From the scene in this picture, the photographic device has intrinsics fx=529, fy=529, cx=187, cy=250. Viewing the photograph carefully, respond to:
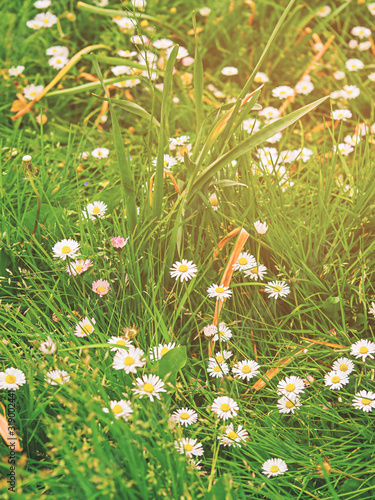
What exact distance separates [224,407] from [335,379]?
1.03ft

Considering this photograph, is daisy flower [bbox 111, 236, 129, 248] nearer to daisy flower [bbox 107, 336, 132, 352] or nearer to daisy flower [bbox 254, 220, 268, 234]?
daisy flower [bbox 107, 336, 132, 352]

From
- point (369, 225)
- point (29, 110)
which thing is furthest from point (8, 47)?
point (369, 225)

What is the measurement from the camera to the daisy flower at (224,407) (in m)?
1.35

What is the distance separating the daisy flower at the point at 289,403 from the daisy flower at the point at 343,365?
0.14 metres

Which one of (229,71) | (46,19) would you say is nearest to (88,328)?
(229,71)

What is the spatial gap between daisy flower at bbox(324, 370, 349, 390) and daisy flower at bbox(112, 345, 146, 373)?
0.50m

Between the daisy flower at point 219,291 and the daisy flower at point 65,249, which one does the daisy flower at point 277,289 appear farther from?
the daisy flower at point 65,249

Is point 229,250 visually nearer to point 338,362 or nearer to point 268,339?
point 268,339

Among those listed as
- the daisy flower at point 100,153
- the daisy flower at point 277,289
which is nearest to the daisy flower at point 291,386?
the daisy flower at point 277,289

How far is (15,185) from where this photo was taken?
1.93 meters

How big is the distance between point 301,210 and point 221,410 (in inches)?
31.1

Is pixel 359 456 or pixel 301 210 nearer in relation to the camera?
pixel 359 456

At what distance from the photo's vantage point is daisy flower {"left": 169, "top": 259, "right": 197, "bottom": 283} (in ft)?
5.15

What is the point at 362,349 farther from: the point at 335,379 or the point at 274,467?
the point at 274,467
